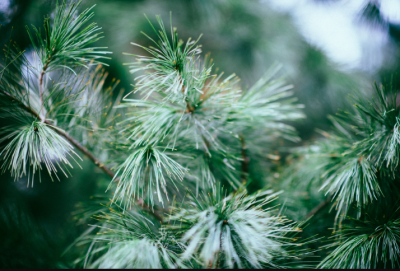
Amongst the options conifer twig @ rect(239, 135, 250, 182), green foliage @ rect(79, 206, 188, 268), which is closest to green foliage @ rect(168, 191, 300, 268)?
green foliage @ rect(79, 206, 188, 268)

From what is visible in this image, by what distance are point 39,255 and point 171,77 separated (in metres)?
0.54

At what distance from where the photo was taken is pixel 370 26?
1.85 feet

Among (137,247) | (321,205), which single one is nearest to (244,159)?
(321,205)

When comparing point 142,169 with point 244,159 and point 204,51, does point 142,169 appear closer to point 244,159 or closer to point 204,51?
point 244,159

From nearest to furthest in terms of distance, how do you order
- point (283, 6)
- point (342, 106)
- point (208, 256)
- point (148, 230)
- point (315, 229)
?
point (208, 256)
point (148, 230)
point (315, 229)
point (342, 106)
point (283, 6)

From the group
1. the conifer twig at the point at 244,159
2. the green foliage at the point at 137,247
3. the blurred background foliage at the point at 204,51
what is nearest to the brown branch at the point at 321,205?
the blurred background foliage at the point at 204,51

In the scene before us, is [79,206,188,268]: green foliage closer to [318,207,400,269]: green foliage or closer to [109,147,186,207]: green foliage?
[109,147,186,207]: green foliage

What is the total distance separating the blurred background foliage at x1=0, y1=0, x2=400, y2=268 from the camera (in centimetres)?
52

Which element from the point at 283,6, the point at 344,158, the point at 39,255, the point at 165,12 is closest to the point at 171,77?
the point at 344,158

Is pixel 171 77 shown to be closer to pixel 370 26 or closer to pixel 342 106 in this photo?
pixel 370 26

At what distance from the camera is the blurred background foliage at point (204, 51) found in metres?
0.52

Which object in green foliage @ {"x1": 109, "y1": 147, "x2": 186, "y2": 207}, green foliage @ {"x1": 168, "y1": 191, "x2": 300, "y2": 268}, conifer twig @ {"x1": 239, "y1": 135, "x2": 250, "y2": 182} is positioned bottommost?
green foliage @ {"x1": 168, "y1": 191, "x2": 300, "y2": 268}

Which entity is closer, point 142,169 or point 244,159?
point 142,169

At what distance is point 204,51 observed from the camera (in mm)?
1014
